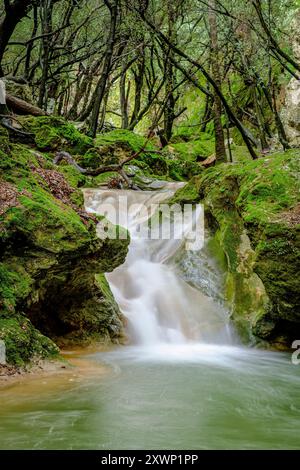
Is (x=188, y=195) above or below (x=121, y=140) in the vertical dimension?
below

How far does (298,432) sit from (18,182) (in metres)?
4.03

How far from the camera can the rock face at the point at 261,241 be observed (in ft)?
18.9

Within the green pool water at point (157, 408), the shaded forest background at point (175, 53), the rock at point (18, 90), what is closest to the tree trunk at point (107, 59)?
the shaded forest background at point (175, 53)

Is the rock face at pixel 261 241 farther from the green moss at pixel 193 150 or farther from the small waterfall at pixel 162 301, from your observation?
the green moss at pixel 193 150

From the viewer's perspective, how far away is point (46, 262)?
4797 millimetres

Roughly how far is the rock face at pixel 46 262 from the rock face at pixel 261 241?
1945 mm

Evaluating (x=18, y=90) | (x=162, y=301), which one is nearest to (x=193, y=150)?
(x=18, y=90)

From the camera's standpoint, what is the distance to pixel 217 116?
35.9ft

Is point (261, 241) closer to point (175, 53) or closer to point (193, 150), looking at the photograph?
point (193, 150)

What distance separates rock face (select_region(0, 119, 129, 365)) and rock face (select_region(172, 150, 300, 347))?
1945 mm

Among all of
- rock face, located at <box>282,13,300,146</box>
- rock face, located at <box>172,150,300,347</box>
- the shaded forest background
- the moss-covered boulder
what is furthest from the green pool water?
rock face, located at <box>282,13,300,146</box>

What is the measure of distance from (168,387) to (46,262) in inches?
74.2

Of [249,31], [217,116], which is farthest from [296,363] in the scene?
[249,31]
